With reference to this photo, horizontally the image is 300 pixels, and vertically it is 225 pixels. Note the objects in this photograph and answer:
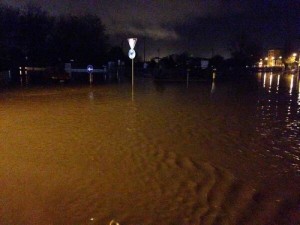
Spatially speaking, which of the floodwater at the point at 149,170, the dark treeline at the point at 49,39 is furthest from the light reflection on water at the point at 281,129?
the dark treeline at the point at 49,39

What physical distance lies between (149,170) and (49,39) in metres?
72.2

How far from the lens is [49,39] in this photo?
74688mm

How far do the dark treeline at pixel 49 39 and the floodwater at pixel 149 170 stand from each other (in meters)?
51.0

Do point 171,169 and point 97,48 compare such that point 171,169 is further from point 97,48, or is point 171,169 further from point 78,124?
point 97,48

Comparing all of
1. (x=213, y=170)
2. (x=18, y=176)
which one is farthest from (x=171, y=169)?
(x=18, y=176)

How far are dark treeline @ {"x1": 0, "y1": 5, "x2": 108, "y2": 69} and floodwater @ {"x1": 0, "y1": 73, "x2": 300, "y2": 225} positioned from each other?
51031 millimetres

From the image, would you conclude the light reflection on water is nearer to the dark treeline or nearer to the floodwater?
the floodwater

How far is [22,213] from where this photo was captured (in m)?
5.26

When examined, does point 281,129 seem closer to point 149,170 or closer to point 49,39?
point 149,170

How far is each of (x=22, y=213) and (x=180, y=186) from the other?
255cm

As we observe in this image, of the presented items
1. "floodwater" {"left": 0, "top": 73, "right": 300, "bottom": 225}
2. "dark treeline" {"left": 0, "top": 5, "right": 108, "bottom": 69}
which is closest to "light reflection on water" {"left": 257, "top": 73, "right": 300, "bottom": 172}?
"floodwater" {"left": 0, "top": 73, "right": 300, "bottom": 225}

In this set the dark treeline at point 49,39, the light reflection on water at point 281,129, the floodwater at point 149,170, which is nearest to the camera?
the floodwater at point 149,170

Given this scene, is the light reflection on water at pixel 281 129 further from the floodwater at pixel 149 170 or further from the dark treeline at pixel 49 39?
the dark treeline at pixel 49 39

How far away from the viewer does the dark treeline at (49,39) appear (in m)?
60.7
